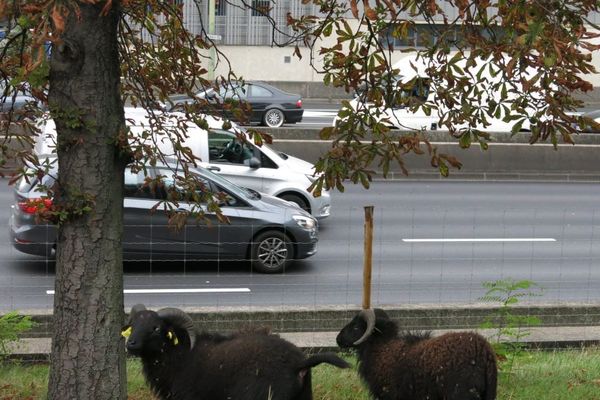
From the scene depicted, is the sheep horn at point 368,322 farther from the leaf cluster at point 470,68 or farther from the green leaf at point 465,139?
the green leaf at point 465,139

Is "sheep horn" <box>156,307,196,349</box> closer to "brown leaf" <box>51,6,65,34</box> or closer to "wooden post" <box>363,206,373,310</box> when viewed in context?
"wooden post" <box>363,206,373,310</box>

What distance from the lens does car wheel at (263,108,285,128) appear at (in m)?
36.0

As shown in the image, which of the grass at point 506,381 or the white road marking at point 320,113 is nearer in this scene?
the grass at point 506,381

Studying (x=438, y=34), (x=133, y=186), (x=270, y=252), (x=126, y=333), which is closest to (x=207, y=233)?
(x=270, y=252)

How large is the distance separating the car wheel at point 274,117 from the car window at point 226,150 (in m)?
17.4

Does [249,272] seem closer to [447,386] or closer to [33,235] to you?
[33,235]

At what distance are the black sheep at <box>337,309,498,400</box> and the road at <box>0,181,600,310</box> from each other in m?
2.94

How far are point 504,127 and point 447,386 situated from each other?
2532 cm

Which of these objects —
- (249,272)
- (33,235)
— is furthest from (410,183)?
(33,235)

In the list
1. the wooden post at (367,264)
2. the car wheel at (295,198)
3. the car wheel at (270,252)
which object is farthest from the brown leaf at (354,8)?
the car wheel at (295,198)

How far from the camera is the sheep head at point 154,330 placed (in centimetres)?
666

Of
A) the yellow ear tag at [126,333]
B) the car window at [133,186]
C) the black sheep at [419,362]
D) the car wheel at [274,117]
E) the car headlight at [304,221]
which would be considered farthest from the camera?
the car wheel at [274,117]

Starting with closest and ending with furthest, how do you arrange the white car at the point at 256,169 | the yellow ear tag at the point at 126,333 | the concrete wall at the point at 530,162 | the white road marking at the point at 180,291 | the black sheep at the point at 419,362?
the yellow ear tag at the point at 126,333 < the black sheep at the point at 419,362 < the white road marking at the point at 180,291 < the white car at the point at 256,169 < the concrete wall at the point at 530,162

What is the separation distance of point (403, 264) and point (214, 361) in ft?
28.0
